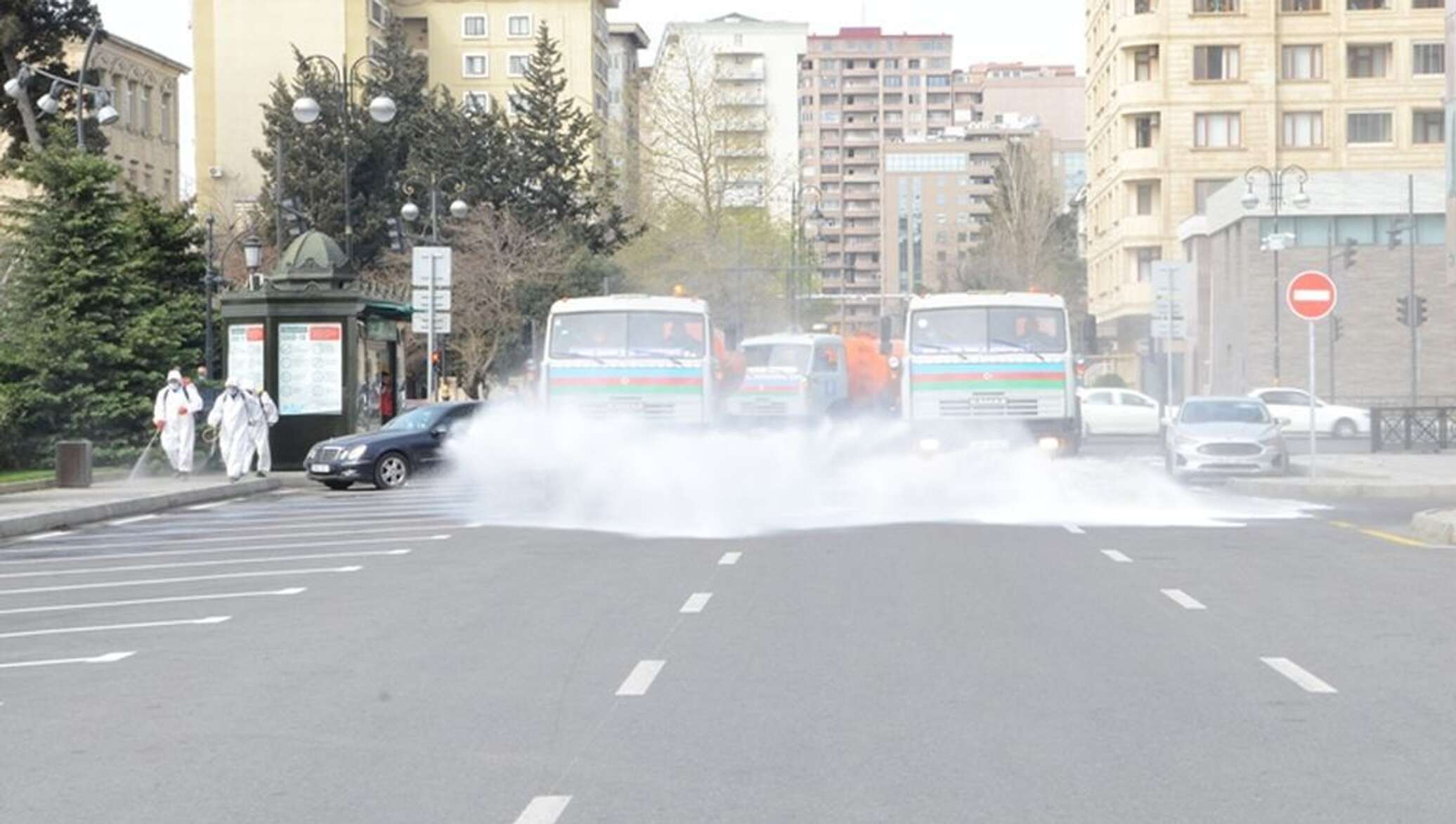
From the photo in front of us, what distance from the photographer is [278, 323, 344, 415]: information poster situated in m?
39.1

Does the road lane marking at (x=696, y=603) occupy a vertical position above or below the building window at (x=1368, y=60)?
below

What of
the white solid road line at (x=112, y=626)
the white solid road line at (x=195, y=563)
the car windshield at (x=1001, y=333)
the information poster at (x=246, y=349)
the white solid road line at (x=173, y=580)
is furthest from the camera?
the information poster at (x=246, y=349)

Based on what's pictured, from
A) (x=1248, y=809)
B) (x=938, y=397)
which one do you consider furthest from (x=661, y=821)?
(x=938, y=397)

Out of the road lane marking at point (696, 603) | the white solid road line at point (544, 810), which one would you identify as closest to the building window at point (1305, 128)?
the road lane marking at point (696, 603)

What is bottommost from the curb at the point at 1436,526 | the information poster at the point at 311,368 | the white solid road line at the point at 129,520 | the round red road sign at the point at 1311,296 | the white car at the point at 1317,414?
the white solid road line at the point at 129,520

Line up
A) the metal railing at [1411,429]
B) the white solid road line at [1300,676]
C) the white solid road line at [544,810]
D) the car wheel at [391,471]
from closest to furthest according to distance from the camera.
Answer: the white solid road line at [544,810] < the white solid road line at [1300,676] < the car wheel at [391,471] < the metal railing at [1411,429]

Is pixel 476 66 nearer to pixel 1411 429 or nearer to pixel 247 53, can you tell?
pixel 247 53

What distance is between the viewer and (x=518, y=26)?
13200cm

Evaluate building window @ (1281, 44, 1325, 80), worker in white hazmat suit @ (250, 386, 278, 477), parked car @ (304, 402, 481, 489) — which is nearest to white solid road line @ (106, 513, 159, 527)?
parked car @ (304, 402, 481, 489)

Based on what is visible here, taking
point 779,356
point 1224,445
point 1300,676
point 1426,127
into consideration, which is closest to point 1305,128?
point 1426,127

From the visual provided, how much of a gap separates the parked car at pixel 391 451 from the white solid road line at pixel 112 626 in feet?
67.2

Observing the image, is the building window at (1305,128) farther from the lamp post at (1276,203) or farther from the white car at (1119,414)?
the white car at (1119,414)

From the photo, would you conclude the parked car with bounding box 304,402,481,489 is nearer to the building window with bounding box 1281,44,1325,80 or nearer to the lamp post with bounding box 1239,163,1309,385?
the lamp post with bounding box 1239,163,1309,385

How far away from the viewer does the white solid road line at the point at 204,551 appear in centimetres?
2169
